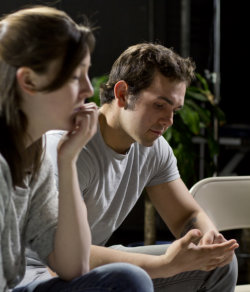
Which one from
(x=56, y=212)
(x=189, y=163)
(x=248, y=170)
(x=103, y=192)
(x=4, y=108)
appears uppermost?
(x=4, y=108)

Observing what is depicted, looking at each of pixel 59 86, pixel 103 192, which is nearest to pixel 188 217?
pixel 103 192

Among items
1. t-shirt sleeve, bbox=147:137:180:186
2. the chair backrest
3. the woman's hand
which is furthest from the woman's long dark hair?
the chair backrest

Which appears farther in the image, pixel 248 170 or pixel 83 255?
pixel 248 170

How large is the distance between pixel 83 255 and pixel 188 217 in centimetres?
64

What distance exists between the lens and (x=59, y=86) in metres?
1.21

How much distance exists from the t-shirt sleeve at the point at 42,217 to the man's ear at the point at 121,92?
0.46 meters

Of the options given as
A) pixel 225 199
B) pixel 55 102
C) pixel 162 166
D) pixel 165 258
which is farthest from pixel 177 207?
pixel 55 102

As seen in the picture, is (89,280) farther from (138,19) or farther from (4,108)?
(138,19)

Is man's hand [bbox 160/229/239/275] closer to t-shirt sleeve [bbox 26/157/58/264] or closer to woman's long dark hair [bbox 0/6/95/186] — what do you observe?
t-shirt sleeve [bbox 26/157/58/264]

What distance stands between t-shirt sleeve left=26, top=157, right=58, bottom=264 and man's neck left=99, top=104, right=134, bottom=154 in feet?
1.36

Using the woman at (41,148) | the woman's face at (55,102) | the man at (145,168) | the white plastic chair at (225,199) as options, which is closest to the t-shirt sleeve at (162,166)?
the man at (145,168)

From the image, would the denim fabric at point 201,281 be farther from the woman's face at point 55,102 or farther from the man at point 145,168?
the woman's face at point 55,102

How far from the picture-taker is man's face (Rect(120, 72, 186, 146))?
1.73 m

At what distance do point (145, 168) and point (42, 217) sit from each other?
0.60 meters
